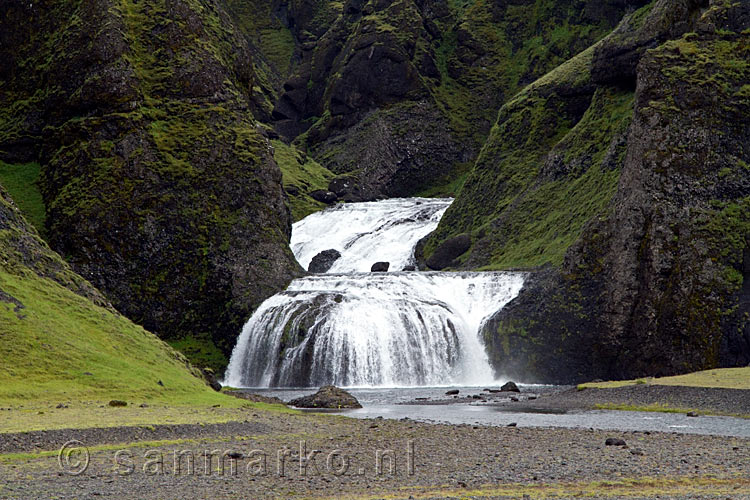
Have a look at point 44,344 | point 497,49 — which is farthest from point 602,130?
point 497,49

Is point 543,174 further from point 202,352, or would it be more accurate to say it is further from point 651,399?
point 651,399

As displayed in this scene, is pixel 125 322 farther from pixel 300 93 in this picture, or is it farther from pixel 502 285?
pixel 300 93

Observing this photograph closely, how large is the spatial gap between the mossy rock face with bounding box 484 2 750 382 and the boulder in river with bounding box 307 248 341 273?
34607mm

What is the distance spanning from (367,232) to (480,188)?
14992mm

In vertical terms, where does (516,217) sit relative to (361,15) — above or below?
below

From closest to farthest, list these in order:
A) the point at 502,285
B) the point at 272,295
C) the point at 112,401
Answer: the point at 112,401 < the point at 502,285 < the point at 272,295

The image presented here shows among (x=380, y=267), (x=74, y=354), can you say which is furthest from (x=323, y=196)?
(x=74, y=354)

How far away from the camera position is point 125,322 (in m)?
44.4

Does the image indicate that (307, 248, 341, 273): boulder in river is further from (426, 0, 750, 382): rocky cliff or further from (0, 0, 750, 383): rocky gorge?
(426, 0, 750, 382): rocky cliff

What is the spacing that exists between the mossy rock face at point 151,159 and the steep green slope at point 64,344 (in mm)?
26122

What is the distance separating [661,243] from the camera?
55562 mm

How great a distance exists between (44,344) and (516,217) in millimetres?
56257

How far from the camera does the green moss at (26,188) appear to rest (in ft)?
253

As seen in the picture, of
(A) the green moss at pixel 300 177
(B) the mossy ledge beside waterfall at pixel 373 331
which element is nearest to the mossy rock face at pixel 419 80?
(A) the green moss at pixel 300 177
